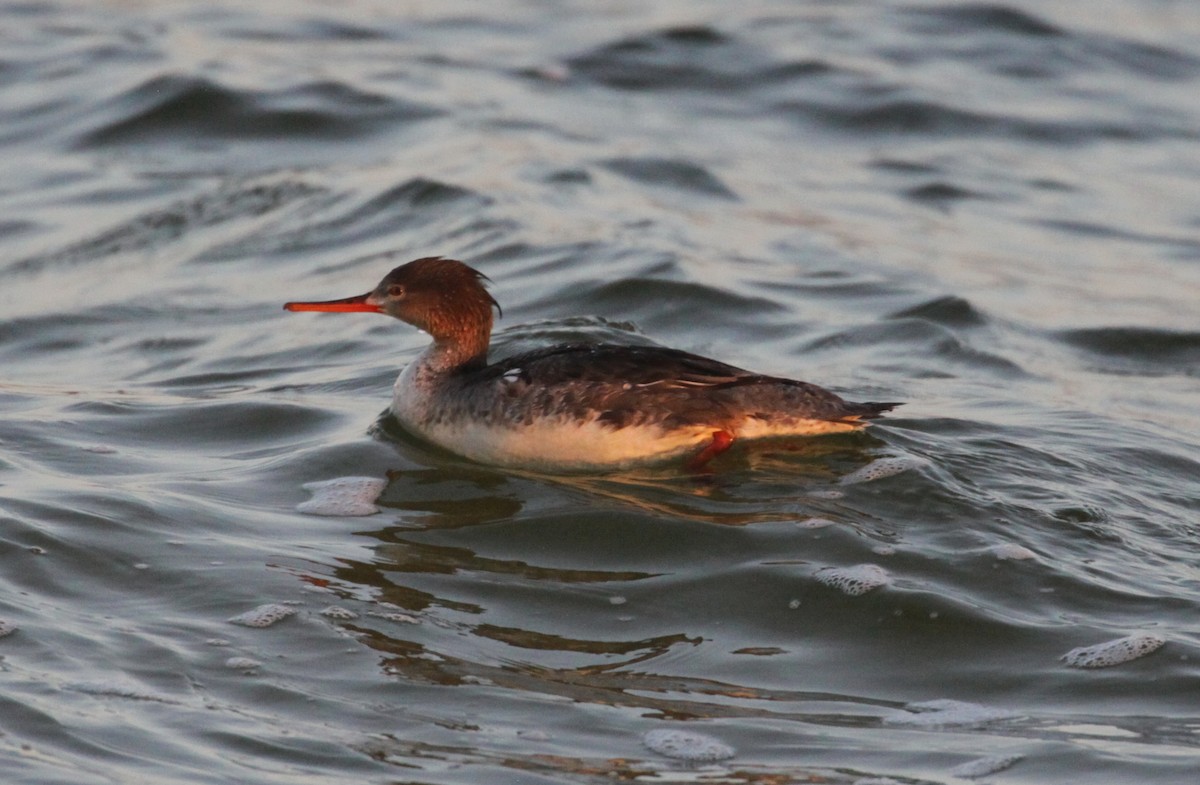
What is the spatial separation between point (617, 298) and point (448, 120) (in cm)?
487

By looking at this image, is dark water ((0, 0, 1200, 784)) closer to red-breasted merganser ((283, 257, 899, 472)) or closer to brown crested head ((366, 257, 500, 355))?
red-breasted merganser ((283, 257, 899, 472))

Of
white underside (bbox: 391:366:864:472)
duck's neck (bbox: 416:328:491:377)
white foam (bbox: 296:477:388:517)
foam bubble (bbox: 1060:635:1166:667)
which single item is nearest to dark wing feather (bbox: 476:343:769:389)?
white underside (bbox: 391:366:864:472)

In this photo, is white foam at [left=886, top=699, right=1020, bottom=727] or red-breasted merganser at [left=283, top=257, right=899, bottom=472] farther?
red-breasted merganser at [left=283, top=257, right=899, bottom=472]

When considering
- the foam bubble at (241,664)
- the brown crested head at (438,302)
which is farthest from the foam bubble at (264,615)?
the brown crested head at (438,302)

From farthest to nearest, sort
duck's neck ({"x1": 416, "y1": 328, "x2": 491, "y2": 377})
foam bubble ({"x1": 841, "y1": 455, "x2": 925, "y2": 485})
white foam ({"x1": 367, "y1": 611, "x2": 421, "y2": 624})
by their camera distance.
→ 1. duck's neck ({"x1": 416, "y1": 328, "x2": 491, "y2": 377})
2. foam bubble ({"x1": 841, "y1": 455, "x2": 925, "y2": 485})
3. white foam ({"x1": 367, "y1": 611, "x2": 421, "y2": 624})

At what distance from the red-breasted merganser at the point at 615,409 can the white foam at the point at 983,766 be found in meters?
2.55

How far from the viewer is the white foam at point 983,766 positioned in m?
5.07

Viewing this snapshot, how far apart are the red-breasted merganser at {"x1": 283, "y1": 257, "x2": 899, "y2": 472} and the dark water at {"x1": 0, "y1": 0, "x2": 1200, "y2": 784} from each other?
0.14 metres

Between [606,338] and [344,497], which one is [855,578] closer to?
[344,497]

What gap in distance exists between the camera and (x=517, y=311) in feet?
34.4

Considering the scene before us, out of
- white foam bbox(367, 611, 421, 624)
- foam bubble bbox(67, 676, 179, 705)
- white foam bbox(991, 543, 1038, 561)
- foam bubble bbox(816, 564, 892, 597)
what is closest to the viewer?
foam bubble bbox(67, 676, 179, 705)

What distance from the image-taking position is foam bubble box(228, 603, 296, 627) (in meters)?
5.96

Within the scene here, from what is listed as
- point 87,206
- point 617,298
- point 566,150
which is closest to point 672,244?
point 617,298

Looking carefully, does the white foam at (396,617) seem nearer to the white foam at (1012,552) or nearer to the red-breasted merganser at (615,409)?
the red-breasted merganser at (615,409)
